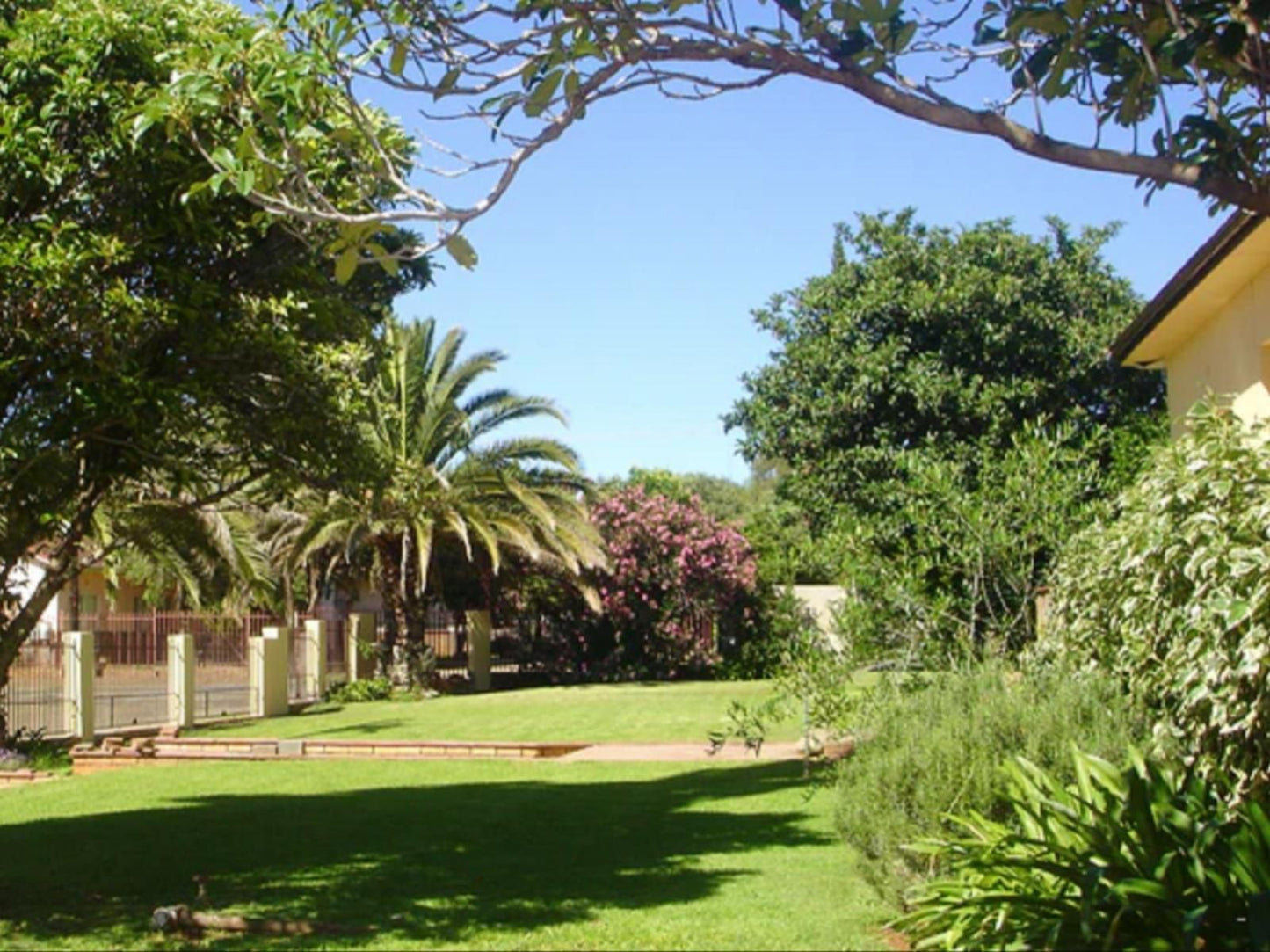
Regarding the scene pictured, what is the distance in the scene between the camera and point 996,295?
2178 centimetres

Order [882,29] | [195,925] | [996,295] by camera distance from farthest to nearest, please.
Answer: [996,295], [195,925], [882,29]

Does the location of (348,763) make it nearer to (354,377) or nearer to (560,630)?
(354,377)

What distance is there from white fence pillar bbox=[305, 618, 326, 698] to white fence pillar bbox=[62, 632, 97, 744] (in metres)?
8.72

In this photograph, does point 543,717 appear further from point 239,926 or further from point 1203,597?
point 1203,597

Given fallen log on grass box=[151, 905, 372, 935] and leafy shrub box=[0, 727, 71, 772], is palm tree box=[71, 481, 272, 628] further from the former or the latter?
fallen log on grass box=[151, 905, 372, 935]

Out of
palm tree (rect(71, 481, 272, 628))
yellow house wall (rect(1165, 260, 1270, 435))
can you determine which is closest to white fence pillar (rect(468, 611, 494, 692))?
palm tree (rect(71, 481, 272, 628))

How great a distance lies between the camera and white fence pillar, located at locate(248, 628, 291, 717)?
97.7ft

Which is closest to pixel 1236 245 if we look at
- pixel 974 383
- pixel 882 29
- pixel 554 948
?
pixel 882 29

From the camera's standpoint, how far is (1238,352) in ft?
40.9

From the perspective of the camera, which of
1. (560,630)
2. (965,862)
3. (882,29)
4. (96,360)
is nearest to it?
(882,29)

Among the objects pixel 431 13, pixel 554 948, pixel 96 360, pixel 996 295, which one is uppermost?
pixel 996 295

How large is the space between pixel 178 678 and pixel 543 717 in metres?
6.54

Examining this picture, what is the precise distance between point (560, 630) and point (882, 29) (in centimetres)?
3223

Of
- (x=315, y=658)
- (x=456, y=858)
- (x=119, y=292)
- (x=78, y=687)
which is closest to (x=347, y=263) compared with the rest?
(x=119, y=292)
